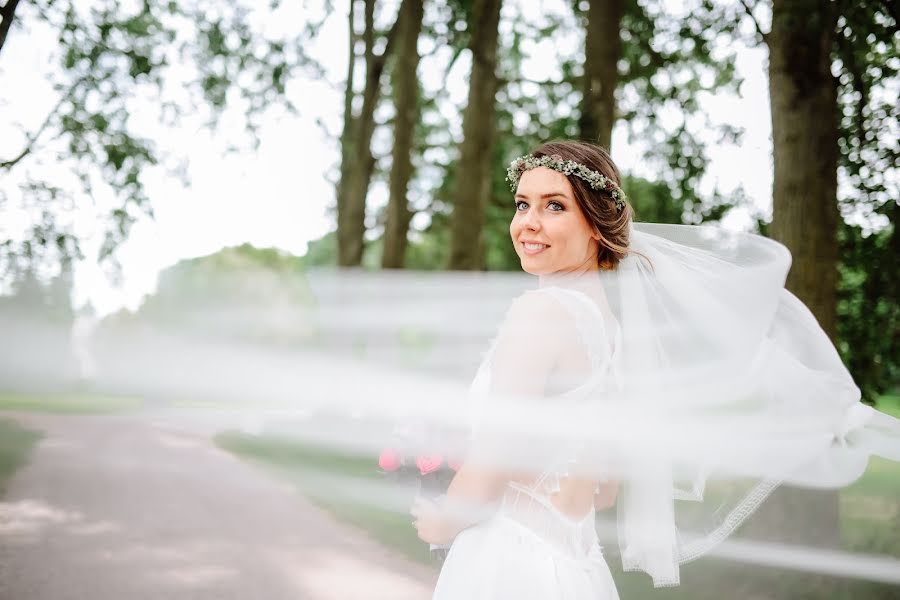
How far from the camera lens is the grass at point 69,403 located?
11.2 meters

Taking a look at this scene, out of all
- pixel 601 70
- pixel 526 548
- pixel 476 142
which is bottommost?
pixel 526 548

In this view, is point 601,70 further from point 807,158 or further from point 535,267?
point 535,267

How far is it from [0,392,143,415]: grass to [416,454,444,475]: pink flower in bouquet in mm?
9571

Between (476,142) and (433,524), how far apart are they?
7177 mm

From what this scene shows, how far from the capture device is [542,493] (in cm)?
193

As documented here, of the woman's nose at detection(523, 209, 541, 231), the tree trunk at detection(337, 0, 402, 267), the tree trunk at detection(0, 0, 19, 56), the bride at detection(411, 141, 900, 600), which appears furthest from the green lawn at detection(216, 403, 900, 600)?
the tree trunk at detection(337, 0, 402, 267)

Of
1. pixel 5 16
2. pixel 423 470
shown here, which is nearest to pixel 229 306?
pixel 5 16

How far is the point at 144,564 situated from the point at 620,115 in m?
7.98

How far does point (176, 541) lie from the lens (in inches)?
279

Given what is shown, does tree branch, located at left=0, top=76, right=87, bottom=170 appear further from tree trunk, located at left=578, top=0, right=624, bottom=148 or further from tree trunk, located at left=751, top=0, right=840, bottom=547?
tree trunk, located at left=751, top=0, right=840, bottom=547

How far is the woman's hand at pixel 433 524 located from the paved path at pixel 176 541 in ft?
12.8

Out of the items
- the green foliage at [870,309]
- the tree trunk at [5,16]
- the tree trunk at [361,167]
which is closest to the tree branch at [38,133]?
the tree trunk at [5,16]

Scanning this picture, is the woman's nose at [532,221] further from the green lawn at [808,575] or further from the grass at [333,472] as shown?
the grass at [333,472]

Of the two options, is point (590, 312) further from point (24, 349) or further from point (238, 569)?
point (24, 349)
